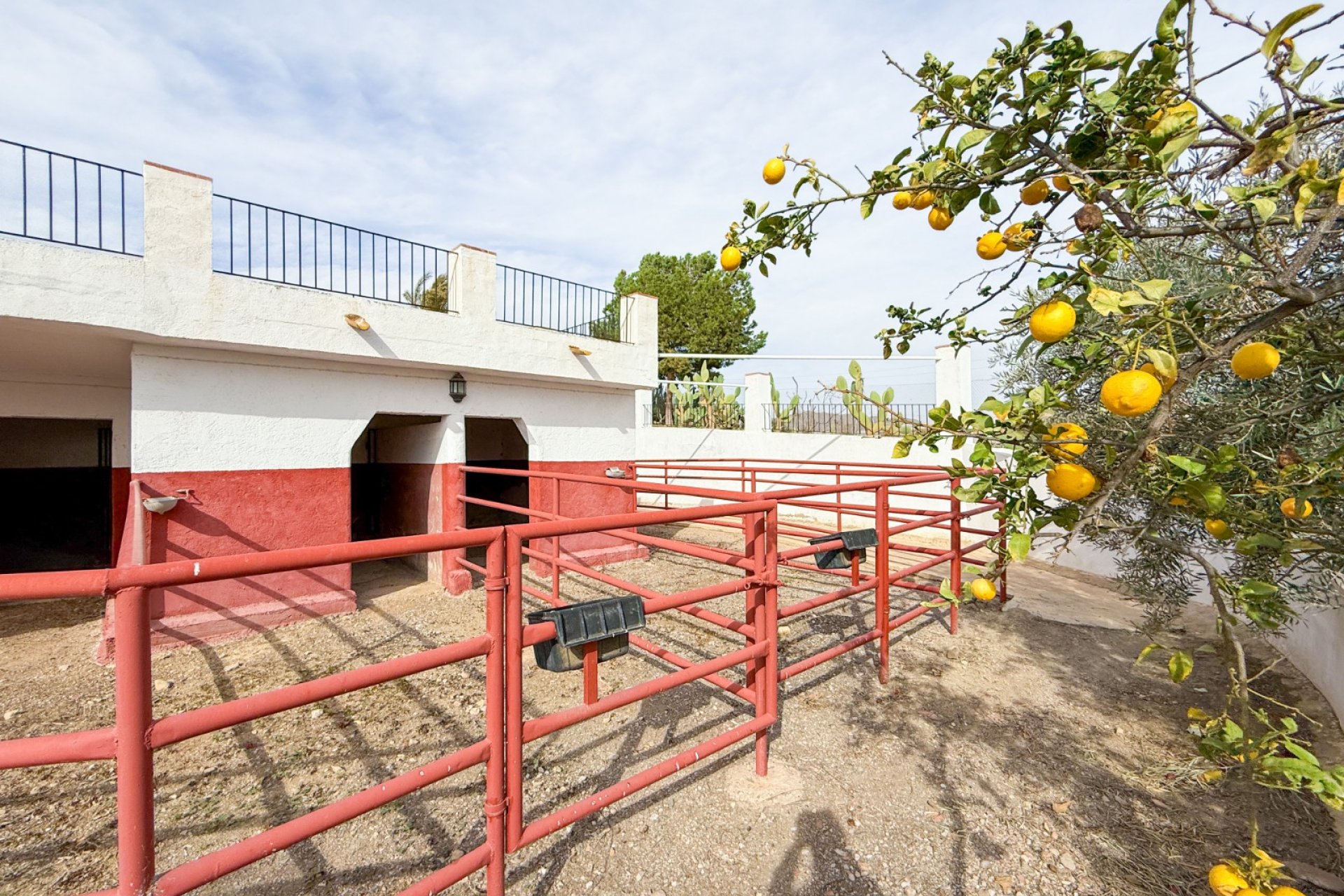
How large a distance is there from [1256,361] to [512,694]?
1960mm

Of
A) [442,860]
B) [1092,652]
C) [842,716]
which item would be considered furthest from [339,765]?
[1092,652]

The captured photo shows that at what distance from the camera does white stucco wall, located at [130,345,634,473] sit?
4.45 meters

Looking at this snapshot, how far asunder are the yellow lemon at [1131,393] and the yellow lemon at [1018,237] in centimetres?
67

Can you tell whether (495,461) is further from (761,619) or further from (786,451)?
(761,619)

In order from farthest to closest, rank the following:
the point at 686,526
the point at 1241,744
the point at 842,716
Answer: the point at 686,526 < the point at 842,716 < the point at 1241,744

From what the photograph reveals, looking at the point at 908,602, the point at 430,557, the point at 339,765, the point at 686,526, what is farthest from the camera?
the point at 686,526

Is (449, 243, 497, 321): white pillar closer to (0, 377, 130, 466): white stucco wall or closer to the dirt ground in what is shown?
the dirt ground

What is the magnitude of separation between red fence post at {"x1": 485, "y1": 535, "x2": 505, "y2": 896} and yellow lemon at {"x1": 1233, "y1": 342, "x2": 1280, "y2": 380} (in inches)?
69.5

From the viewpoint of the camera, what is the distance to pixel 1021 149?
4.39 ft

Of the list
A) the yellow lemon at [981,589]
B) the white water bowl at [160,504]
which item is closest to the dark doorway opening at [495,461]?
the white water bowl at [160,504]

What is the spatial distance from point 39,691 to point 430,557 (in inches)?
122

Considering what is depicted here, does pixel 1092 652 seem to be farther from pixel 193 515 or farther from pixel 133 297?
pixel 133 297

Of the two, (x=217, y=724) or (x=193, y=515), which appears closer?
(x=217, y=724)

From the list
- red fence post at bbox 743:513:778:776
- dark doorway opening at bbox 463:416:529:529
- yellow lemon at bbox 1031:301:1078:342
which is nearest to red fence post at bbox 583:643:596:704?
red fence post at bbox 743:513:778:776
